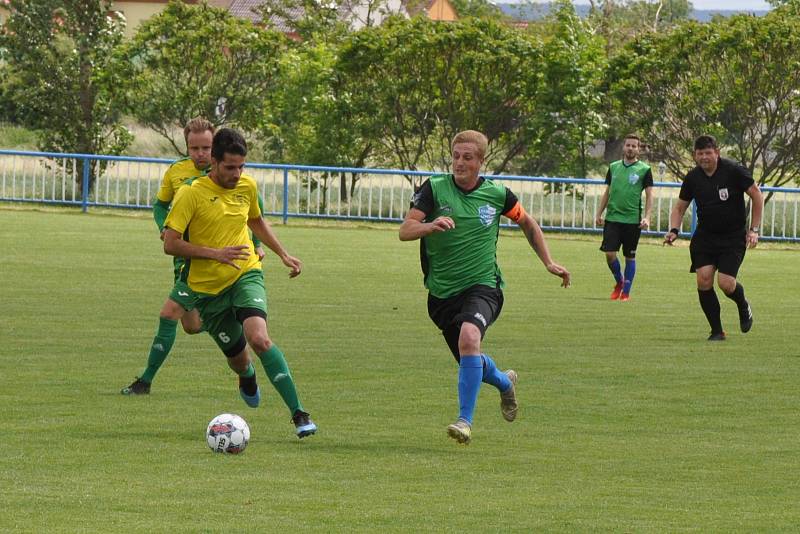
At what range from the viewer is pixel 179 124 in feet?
118

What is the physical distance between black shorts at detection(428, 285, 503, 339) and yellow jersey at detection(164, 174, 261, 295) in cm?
115

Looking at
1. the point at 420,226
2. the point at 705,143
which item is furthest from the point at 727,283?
the point at 420,226

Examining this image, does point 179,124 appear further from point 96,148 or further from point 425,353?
point 425,353

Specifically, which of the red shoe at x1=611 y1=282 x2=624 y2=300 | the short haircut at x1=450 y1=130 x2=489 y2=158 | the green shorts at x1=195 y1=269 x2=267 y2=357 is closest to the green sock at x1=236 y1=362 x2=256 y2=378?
the green shorts at x1=195 y1=269 x2=267 y2=357

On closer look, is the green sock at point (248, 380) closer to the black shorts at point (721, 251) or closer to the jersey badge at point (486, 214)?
the jersey badge at point (486, 214)

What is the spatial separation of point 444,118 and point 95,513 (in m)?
27.1

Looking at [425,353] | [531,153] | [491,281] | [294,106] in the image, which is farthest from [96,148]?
[491,281]

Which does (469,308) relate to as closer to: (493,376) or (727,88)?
(493,376)

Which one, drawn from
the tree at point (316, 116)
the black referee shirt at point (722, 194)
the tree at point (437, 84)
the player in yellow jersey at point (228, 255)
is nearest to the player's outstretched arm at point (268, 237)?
the player in yellow jersey at point (228, 255)

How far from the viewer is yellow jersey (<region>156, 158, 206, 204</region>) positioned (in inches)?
435

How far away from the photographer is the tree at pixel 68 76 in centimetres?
3497

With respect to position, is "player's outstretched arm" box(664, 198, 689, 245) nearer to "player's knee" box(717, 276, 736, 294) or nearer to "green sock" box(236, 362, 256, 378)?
"player's knee" box(717, 276, 736, 294)

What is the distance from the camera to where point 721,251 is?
569 inches

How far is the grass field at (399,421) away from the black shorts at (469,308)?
26.2 inches
